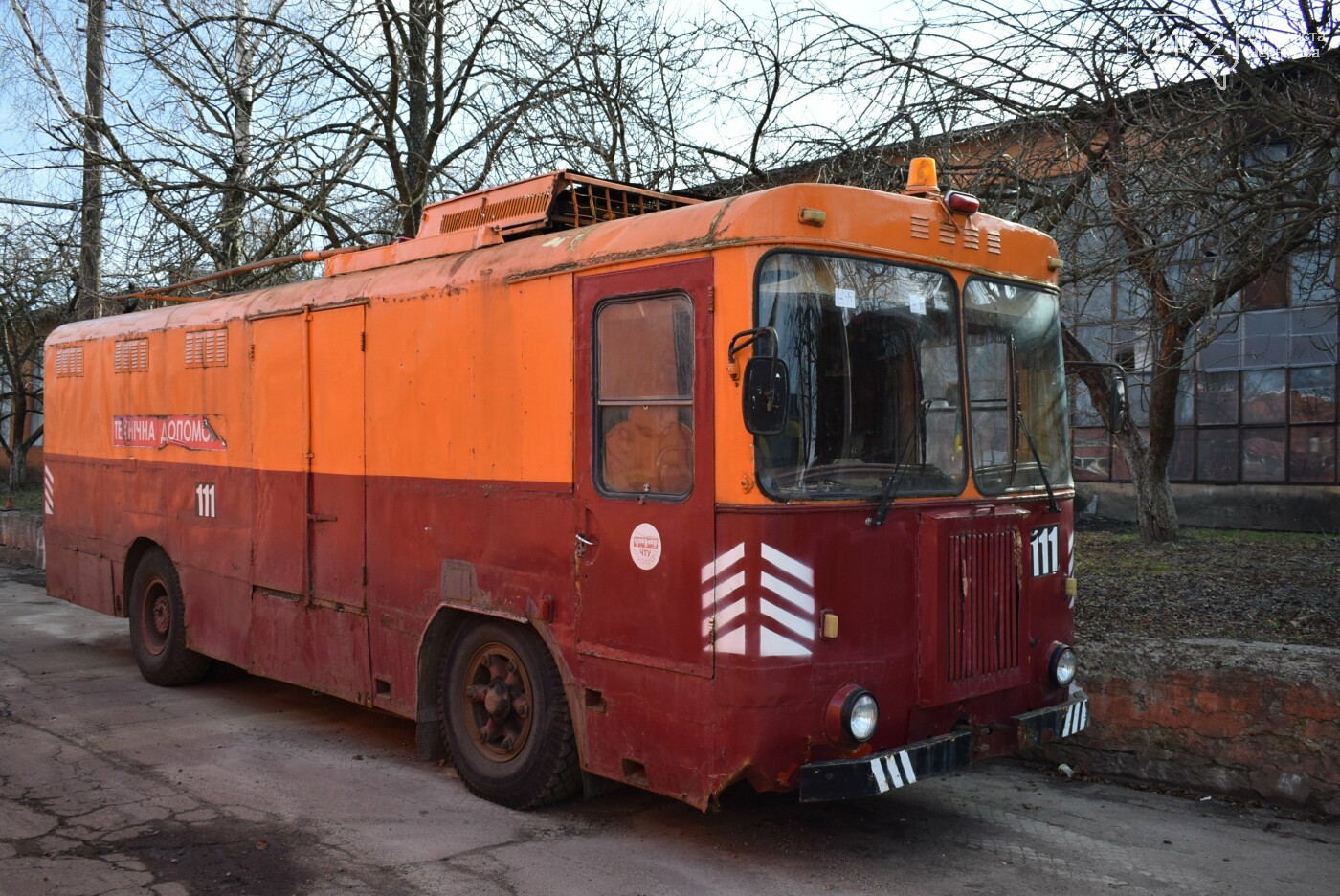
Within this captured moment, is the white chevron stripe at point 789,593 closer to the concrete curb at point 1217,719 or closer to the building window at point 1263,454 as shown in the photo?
the concrete curb at point 1217,719

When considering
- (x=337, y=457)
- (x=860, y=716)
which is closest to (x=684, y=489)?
(x=860, y=716)

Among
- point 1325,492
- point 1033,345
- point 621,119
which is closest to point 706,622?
point 1033,345

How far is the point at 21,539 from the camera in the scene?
17781 millimetres

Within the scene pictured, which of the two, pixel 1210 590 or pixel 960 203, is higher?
pixel 960 203

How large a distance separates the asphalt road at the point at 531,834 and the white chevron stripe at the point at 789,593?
117 centimetres

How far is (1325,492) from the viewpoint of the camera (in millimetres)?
19781

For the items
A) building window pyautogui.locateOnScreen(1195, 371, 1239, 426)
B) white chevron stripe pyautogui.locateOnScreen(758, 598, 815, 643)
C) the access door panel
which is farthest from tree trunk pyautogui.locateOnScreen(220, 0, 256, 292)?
building window pyautogui.locateOnScreen(1195, 371, 1239, 426)

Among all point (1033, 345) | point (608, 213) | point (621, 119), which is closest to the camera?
point (1033, 345)

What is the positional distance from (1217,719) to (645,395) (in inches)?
144

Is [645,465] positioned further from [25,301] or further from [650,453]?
[25,301]

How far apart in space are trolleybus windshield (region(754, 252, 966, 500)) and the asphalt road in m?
1.69

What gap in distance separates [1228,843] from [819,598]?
8.10 feet

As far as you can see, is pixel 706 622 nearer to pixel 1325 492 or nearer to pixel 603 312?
pixel 603 312

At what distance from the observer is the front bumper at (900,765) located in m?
4.69
